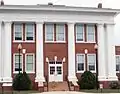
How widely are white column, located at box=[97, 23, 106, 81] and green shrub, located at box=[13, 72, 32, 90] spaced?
9.75 meters

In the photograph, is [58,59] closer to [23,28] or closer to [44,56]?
[44,56]

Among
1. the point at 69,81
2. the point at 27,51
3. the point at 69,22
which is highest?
the point at 69,22

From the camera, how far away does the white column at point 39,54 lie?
172ft

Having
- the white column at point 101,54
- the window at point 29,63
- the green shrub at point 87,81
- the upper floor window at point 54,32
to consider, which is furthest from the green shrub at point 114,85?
the window at point 29,63

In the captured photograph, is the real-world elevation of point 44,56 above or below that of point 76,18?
below

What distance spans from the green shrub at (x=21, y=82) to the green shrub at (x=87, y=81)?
21.2 feet

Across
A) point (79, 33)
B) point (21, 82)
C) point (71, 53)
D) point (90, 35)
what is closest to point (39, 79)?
point (21, 82)

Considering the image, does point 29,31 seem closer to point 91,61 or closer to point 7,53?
point 7,53

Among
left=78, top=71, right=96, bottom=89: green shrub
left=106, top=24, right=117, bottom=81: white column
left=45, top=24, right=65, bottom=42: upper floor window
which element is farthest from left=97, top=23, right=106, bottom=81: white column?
left=45, top=24, right=65, bottom=42: upper floor window

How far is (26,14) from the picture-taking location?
53.2m

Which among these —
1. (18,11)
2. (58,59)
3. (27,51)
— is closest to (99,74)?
(58,59)

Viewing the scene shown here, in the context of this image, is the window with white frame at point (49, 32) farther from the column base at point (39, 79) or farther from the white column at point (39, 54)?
the column base at point (39, 79)

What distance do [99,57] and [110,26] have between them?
427 centimetres

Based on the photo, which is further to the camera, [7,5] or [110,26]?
[110,26]
